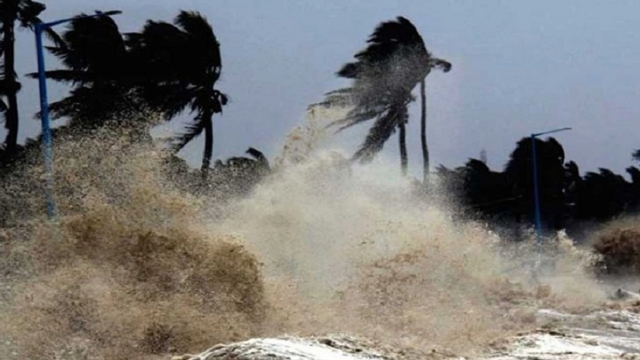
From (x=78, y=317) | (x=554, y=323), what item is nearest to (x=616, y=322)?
(x=554, y=323)

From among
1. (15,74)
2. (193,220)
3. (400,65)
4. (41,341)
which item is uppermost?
(400,65)

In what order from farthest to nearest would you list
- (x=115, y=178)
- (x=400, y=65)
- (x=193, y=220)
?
1. (x=400, y=65)
2. (x=115, y=178)
3. (x=193, y=220)

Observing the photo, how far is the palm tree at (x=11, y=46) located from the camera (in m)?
30.0

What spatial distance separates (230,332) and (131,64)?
2100 cm

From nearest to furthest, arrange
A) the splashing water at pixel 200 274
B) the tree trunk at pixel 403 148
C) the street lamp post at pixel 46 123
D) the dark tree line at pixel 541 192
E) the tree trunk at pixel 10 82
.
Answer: the splashing water at pixel 200 274
the street lamp post at pixel 46 123
the tree trunk at pixel 10 82
the tree trunk at pixel 403 148
the dark tree line at pixel 541 192

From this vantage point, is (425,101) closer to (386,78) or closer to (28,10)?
(386,78)

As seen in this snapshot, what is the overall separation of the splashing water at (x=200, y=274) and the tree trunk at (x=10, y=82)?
25.8 feet

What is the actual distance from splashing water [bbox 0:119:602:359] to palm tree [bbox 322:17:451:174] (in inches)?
642

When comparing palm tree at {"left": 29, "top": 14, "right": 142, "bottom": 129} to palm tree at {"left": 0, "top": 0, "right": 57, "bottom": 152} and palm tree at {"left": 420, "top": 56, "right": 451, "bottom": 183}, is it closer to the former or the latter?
palm tree at {"left": 0, "top": 0, "right": 57, "bottom": 152}

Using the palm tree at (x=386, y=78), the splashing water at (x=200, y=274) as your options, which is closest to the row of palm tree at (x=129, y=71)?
the palm tree at (x=386, y=78)

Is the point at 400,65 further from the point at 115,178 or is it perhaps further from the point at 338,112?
the point at 115,178

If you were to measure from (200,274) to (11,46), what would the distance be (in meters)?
18.7

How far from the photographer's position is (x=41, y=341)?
1191 cm

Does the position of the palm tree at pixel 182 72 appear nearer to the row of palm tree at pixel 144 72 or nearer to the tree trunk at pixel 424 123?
the row of palm tree at pixel 144 72
